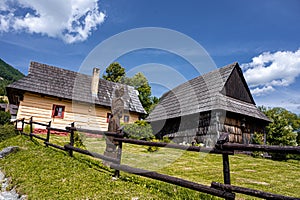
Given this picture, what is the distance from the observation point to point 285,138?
18.2 metres

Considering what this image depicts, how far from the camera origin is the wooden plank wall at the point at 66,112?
47.1 feet

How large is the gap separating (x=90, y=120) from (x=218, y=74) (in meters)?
11.2

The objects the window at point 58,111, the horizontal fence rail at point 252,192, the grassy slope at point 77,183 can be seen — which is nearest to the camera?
the horizontal fence rail at point 252,192

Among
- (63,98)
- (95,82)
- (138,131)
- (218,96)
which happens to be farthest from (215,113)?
(63,98)

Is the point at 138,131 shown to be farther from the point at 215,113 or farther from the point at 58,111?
the point at 58,111

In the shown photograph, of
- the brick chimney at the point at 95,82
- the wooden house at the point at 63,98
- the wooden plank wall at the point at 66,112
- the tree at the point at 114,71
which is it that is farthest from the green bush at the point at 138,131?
the tree at the point at 114,71

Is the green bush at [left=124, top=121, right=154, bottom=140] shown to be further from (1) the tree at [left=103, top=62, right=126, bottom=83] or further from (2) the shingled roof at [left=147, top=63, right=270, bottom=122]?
(1) the tree at [left=103, top=62, right=126, bottom=83]

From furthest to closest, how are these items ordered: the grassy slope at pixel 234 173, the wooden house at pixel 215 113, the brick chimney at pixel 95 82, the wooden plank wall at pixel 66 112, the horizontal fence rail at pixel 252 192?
1. the brick chimney at pixel 95 82
2. the wooden plank wall at pixel 66 112
3. the wooden house at pixel 215 113
4. the grassy slope at pixel 234 173
5. the horizontal fence rail at pixel 252 192

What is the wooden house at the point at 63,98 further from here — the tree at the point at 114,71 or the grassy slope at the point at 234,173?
the tree at the point at 114,71

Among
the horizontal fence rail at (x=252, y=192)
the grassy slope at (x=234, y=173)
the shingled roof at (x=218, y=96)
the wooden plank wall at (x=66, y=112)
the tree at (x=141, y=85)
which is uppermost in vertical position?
the tree at (x=141, y=85)

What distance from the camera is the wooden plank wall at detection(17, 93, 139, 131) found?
14352mm

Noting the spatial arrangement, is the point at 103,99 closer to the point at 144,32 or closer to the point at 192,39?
the point at 144,32

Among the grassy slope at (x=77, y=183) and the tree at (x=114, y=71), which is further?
the tree at (x=114, y=71)

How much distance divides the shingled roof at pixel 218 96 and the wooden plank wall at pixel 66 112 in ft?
18.0
